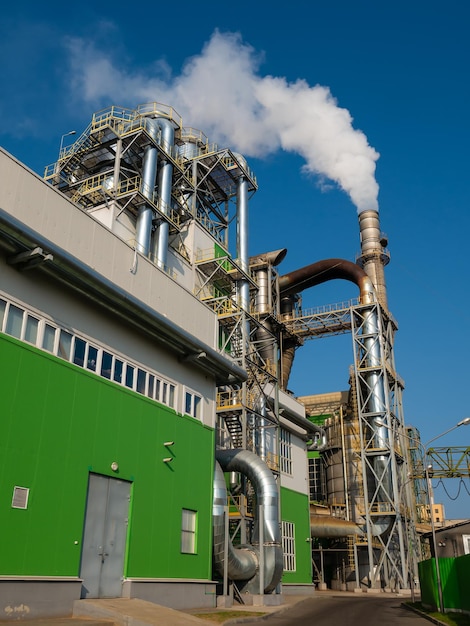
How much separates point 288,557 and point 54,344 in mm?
22152

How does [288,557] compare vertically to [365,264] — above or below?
below

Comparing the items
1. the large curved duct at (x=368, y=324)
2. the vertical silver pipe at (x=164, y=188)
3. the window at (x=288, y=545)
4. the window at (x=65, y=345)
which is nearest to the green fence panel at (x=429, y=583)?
the window at (x=288, y=545)

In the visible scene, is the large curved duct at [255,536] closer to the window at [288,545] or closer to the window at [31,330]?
the window at [288,545]

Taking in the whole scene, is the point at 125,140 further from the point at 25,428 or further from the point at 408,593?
the point at 408,593

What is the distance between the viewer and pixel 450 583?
2102 cm

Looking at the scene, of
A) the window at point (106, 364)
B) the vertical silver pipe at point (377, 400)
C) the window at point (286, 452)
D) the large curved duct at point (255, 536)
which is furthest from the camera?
the vertical silver pipe at point (377, 400)

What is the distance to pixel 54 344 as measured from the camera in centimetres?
1471

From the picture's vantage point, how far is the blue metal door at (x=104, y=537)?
14789 millimetres

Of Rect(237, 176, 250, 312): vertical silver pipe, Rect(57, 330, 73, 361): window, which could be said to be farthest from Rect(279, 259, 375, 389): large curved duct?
Rect(57, 330, 73, 361): window

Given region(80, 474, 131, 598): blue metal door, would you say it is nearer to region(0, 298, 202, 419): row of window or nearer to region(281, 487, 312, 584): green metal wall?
region(0, 298, 202, 419): row of window

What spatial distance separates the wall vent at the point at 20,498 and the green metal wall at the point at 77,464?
4.5 inches

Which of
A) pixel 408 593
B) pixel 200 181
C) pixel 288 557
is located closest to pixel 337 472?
pixel 408 593

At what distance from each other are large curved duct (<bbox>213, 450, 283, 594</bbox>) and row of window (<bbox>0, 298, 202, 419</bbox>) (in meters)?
4.42

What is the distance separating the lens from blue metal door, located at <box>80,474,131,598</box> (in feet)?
48.5
